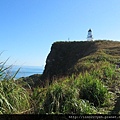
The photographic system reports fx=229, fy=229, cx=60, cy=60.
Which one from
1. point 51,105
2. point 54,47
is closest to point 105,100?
point 51,105

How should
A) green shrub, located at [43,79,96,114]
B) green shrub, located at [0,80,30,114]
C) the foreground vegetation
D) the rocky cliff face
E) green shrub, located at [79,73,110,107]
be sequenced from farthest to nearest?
the rocky cliff face → green shrub, located at [79,73,110,107] → green shrub, located at [43,79,96,114] → the foreground vegetation → green shrub, located at [0,80,30,114]

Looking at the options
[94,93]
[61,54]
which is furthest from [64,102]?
[61,54]

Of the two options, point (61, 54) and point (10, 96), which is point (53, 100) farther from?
point (61, 54)

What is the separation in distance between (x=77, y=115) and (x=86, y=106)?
37 centimetres

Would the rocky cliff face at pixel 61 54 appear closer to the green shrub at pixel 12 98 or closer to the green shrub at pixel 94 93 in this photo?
the green shrub at pixel 94 93

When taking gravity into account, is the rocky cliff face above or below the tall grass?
above

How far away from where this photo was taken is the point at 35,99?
5715mm

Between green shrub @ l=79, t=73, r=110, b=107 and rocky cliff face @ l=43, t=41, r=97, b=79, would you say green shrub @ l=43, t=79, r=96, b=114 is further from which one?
rocky cliff face @ l=43, t=41, r=97, b=79

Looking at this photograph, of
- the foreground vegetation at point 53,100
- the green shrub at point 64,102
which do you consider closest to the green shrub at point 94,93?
the foreground vegetation at point 53,100

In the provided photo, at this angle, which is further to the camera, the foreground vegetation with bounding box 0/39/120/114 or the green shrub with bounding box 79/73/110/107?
the green shrub with bounding box 79/73/110/107

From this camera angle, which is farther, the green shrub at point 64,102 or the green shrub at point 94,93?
the green shrub at point 94,93

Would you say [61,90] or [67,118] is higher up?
[61,90]

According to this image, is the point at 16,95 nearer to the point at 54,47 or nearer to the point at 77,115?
the point at 77,115

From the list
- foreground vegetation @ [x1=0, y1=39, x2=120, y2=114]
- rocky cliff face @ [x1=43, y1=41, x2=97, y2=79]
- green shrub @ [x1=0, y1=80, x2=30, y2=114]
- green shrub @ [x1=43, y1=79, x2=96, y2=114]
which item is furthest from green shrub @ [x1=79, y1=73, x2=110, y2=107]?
rocky cliff face @ [x1=43, y1=41, x2=97, y2=79]
